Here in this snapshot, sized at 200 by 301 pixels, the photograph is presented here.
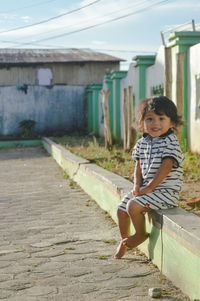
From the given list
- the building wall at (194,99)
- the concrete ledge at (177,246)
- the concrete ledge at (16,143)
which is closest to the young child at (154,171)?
the concrete ledge at (177,246)

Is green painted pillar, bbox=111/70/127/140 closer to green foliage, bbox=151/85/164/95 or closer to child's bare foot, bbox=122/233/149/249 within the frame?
green foliage, bbox=151/85/164/95

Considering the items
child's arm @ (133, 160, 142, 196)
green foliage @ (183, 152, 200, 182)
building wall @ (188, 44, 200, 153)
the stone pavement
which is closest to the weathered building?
building wall @ (188, 44, 200, 153)

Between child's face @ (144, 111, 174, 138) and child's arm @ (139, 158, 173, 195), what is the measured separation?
0.81ft

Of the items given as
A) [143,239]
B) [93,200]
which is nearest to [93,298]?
[143,239]

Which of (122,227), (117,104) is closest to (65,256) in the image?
(122,227)

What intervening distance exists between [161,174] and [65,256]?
1.07m

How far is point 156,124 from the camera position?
143 inches

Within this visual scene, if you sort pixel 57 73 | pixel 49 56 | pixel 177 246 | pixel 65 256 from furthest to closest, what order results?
pixel 49 56 < pixel 57 73 < pixel 65 256 < pixel 177 246

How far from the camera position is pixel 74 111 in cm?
2289

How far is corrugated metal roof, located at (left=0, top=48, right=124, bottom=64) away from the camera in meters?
25.7

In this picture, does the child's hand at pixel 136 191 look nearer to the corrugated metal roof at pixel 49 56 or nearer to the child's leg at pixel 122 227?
the child's leg at pixel 122 227

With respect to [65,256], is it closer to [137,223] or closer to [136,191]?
[137,223]

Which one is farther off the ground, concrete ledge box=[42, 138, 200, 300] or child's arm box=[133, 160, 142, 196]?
child's arm box=[133, 160, 142, 196]

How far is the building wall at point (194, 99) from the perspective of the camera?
862 cm
